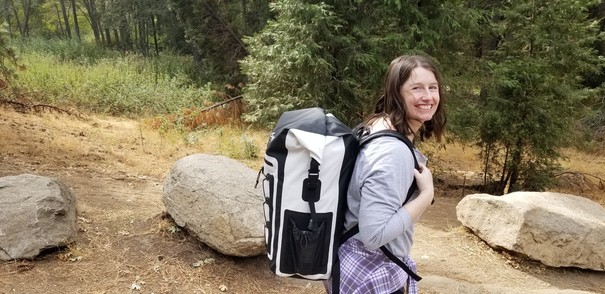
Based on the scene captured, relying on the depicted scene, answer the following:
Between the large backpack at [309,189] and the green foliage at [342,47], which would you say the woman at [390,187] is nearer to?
the large backpack at [309,189]

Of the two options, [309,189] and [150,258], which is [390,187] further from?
[150,258]

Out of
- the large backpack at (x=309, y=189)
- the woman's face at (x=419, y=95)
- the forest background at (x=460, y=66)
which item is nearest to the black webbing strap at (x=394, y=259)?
the large backpack at (x=309, y=189)

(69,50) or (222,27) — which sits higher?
(222,27)

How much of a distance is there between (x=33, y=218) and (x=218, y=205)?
157 centimetres

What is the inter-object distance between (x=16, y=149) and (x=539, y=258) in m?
7.91

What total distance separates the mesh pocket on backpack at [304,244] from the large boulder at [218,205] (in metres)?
2.40

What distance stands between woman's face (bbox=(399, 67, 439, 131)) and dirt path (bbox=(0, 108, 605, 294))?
9.10 ft

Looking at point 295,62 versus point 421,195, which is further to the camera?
point 295,62

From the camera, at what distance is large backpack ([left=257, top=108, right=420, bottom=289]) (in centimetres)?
163

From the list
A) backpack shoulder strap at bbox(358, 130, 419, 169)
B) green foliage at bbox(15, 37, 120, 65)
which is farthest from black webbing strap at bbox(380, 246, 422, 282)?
green foliage at bbox(15, 37, 120, 65)

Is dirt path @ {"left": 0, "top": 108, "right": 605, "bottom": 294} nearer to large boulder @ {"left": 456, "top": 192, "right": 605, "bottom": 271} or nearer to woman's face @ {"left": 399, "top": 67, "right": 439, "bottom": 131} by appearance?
Answer: large boulder @ {"left": 456, "top": 192, "right": 605, "bottom": 271}

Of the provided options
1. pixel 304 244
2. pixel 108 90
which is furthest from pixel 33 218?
pixel 108 90

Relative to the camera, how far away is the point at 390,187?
1.57 metres

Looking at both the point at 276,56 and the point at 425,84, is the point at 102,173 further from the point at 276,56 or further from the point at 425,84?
the point at 425,84
